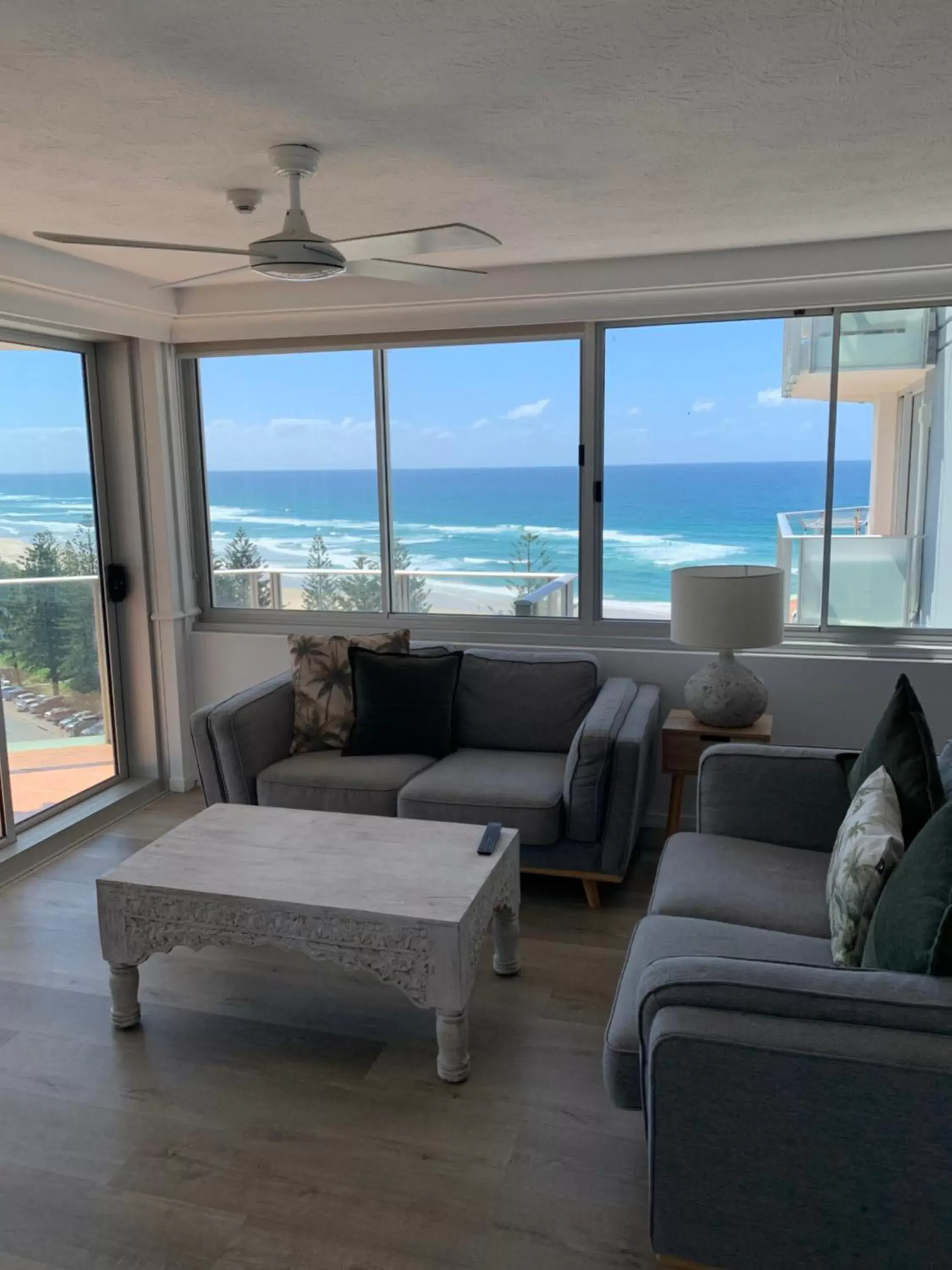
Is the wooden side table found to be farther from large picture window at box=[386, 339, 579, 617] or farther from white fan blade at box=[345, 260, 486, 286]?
white fan blade at box=[345, 260, 486, 286]

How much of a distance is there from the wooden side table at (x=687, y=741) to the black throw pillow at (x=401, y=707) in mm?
891

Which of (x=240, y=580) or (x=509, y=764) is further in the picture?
(x=240, y=580)

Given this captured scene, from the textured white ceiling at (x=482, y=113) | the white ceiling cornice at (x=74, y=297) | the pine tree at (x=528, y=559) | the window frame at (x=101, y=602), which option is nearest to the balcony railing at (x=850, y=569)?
the pine tree at (x=528, y=559)

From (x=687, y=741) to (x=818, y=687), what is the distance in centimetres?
74

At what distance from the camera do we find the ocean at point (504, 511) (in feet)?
13.5

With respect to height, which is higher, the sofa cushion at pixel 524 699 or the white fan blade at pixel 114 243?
the white fan blade at pixel 114 243

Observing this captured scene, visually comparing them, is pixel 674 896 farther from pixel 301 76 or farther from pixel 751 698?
pixel 301 76

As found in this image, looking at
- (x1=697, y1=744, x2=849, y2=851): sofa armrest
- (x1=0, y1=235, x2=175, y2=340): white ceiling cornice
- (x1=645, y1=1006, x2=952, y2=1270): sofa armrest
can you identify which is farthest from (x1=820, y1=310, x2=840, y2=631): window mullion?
(x1=0, y1=235, x2=175, y2=340): white ceiling cornice

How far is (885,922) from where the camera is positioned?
1.79 m

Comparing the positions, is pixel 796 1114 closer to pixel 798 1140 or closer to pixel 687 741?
pixel 798 1140

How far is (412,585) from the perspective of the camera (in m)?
4.65

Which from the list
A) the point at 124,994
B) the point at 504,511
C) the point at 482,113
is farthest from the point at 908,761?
the point at 504,511

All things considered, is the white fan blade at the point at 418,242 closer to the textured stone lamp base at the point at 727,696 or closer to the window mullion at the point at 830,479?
the textured stone lamp base at the point at 727,696

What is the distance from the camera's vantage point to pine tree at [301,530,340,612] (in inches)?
187
